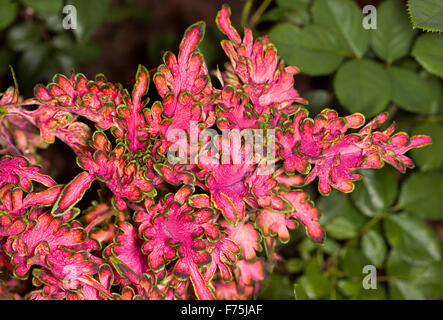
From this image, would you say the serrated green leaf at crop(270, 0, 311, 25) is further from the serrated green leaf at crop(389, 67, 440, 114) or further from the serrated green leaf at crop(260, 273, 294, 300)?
the serrated green leaf at crop(260, 273, 294, 300)

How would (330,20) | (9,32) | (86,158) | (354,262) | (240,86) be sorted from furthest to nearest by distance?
1. (9,32)
2. (354,262)
3. (330,20)
4. (240,86)
5. (86,158)

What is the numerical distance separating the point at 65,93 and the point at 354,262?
3.16 ft

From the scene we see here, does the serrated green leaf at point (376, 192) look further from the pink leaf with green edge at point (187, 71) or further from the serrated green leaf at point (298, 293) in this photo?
the pink leaf with green edge at point (187, 71)

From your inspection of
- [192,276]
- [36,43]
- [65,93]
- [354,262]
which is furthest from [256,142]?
[36,43]

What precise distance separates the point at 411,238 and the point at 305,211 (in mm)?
558

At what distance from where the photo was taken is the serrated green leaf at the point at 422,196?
1.28 metres

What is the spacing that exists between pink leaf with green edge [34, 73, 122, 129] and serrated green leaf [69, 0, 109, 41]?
1.73 ft

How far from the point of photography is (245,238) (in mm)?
902

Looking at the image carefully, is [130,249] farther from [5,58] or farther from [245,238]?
[5,58]

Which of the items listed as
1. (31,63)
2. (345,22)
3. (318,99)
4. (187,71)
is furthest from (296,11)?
(31,63)

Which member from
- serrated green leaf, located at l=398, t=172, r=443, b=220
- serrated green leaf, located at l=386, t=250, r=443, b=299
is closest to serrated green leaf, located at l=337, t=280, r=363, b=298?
serrated green leaf, located at l=386, t=250, r=443, b=299

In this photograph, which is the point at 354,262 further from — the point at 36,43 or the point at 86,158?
the point at 36,43

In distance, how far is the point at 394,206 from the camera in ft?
4.35

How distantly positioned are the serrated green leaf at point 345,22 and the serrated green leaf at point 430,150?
32 centimetres
